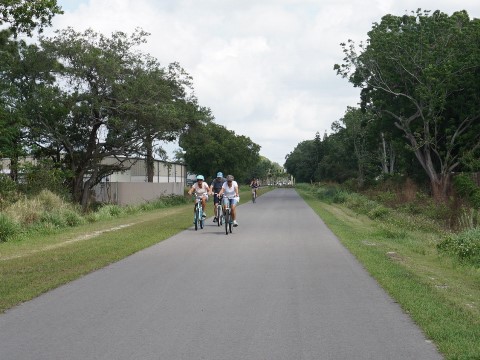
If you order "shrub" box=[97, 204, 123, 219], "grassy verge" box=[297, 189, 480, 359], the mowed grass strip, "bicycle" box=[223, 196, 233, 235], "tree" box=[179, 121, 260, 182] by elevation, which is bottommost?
"grassy verge" box=[297, 189, 480, 359]

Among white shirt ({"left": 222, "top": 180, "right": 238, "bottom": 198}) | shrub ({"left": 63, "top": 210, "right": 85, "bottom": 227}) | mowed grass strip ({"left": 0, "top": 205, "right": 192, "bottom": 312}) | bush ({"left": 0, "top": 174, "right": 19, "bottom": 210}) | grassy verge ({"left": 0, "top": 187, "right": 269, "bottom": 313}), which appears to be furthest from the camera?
shrub ({"left": 63, "top": 210, "right": 85, "bottom": 227})

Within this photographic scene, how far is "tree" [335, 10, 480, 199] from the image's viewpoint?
37375 millimetres

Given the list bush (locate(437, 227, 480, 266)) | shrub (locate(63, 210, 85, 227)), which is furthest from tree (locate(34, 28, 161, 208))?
bush (locate(437, 227, 480, 266))

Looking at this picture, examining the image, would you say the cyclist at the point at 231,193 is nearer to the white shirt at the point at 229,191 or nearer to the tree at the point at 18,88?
the white shirt at the point at 229,191

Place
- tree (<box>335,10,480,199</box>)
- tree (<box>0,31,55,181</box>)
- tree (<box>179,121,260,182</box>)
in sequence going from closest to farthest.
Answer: tree (<box>0,31,55,181</box>) < tree (<box>335,10,480,199</box>) < tree (<box>179,121,260,182</box>)

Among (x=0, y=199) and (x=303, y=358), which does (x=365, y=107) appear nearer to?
(x=0, y=199)

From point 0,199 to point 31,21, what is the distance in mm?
7835

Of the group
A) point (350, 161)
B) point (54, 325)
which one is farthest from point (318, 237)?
point (350, 161)

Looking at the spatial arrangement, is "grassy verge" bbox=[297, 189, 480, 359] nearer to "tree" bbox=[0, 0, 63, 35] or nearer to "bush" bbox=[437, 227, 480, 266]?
"bush" bbox=[437, 227, 480, 266]

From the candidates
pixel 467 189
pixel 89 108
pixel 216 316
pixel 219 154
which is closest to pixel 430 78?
pixel 467 189

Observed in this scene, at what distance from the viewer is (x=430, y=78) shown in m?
36.8

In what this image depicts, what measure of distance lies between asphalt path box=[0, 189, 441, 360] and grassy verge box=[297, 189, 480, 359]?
8.4 inches

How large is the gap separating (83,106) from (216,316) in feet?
96.0

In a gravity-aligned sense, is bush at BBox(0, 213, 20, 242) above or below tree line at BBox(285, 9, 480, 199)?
below
